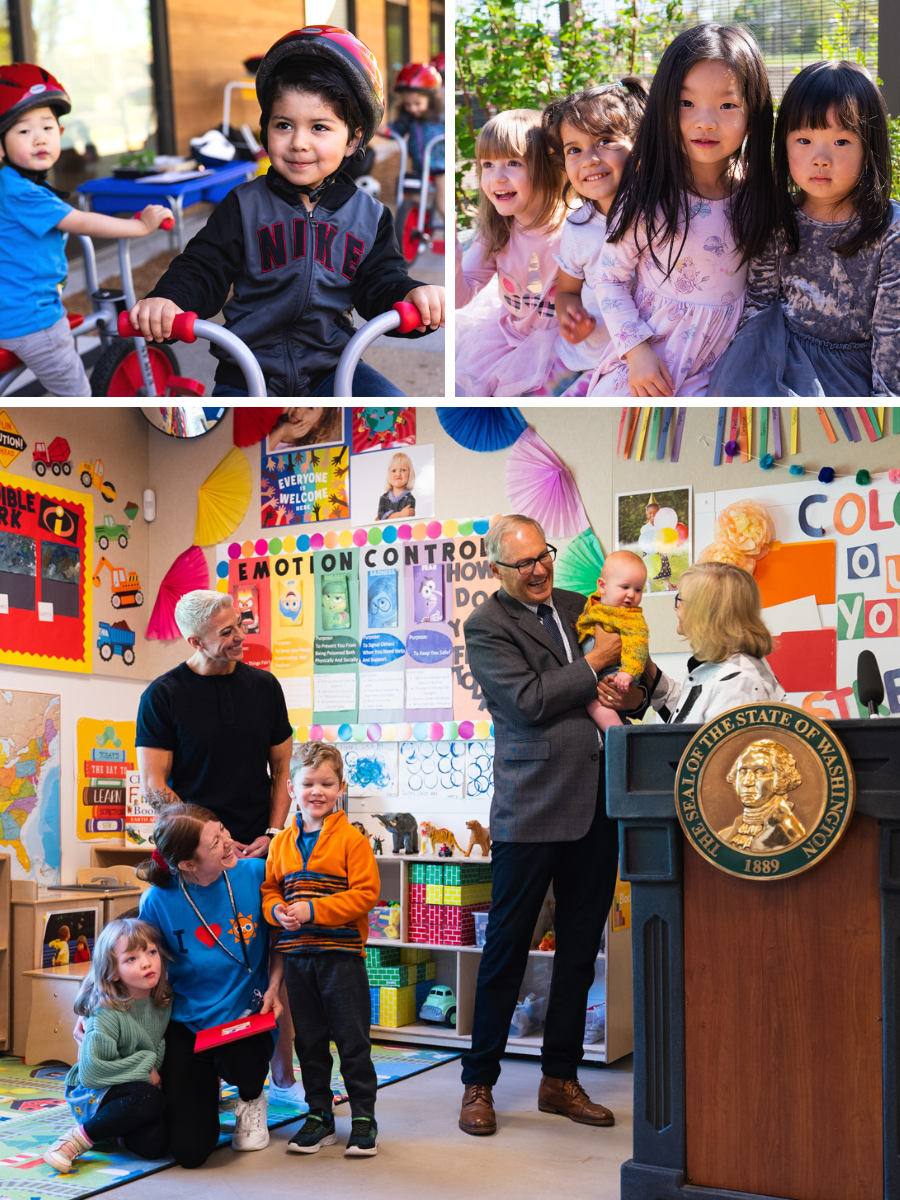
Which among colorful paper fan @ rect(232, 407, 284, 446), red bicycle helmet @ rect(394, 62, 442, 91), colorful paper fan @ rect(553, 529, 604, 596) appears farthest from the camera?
Answer: colorful paper fan @ rect(232, 407, 284, 446)

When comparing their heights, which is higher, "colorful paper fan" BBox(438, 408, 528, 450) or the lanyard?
"colorful paper fan" BBox(438, 408, 528, 450)

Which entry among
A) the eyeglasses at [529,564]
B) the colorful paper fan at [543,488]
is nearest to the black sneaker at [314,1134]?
the eyeglasses at [529,564]

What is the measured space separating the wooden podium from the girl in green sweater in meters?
1.22

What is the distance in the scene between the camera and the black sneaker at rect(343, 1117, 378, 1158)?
2645mm

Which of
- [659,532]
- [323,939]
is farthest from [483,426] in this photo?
[323,939]

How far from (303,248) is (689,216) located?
827mm

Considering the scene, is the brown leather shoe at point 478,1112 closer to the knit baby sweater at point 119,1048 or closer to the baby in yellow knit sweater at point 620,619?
the knit baby sweater at point 119,1048

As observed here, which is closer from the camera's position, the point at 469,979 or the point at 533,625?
the point at 533,625

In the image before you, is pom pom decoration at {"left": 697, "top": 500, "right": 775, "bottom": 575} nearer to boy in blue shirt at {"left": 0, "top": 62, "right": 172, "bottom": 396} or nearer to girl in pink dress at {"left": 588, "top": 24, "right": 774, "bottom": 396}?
girl in pink dress at {"left": 588, "top": 24, "right": 774, "bottom": 396}

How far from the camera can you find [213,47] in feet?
7.53

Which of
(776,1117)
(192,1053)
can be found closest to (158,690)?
(192,1053)

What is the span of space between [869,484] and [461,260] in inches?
70.2

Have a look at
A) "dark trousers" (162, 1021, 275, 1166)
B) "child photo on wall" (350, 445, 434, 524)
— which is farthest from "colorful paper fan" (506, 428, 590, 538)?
"dark trousers" (162, 1021, 275, 1166)

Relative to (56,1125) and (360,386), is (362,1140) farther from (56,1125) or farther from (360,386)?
(360,386)
